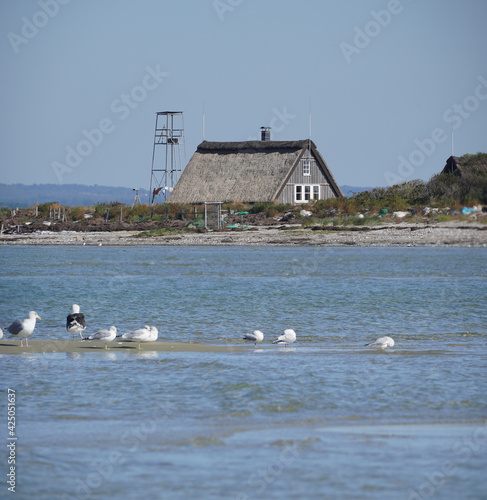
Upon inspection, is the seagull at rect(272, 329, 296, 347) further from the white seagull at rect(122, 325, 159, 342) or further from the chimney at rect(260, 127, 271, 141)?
the chimney at rect(260, 127, 271, 141)

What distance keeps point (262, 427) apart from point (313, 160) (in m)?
59.5

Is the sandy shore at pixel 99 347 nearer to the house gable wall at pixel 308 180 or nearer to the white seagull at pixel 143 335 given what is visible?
the white seagull at pixel 143 335

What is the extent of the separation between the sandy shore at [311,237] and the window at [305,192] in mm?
14818

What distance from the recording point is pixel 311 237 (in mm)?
46031

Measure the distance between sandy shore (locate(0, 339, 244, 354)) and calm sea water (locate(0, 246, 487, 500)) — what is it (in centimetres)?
56

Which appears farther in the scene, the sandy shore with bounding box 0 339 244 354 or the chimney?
the chimney

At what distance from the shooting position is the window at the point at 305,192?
66.0 meters

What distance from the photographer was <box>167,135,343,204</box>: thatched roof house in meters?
65.8

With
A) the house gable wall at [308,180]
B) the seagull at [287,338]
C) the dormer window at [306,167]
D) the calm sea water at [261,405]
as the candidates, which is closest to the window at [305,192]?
the house gable wall at [308,180]

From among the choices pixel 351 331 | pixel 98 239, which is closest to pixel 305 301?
pixel 351 331

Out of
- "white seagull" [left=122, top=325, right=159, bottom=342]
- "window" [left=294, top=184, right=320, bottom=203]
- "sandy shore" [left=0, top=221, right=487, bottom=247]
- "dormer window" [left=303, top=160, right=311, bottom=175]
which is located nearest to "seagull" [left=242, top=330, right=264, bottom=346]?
"white seagull" [left=122, top=325, right=159, bottom=342]

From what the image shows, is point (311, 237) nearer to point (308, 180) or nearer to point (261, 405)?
point (308, 180)

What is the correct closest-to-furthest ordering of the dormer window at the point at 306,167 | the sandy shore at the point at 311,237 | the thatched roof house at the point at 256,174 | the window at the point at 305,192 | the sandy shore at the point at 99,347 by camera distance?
the sandy shore at the point at 99,347 < the sandy shore at the point at 311,237 < the thatched roof house at the point at 256,174 < the window at the point at 305,192 < the dormer window at the point at 306,167

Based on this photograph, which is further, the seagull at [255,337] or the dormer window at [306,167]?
the dormer window at [306,167]
